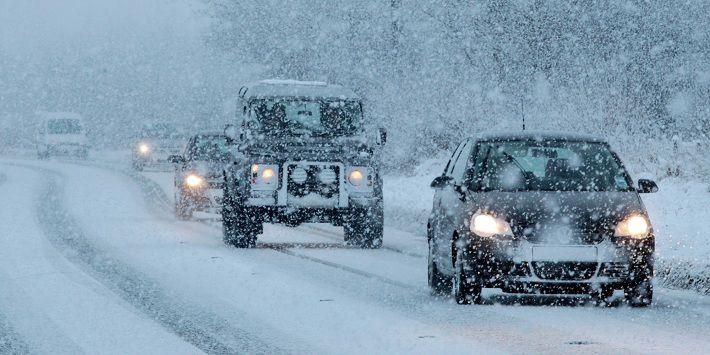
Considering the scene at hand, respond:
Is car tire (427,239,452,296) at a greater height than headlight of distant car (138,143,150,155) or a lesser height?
lesser

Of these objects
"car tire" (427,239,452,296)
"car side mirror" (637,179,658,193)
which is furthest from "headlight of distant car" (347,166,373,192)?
"car side mirror" (637,179,658,193)

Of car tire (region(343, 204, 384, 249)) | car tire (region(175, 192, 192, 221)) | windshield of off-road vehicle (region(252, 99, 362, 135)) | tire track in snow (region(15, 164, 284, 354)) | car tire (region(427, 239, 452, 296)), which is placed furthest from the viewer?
car tire (region(175, 192, 192, 221))

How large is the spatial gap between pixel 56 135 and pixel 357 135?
43389mm

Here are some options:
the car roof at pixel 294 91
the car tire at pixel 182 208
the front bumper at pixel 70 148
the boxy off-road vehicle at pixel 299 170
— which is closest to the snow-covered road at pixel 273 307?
the boxy off-road vehicle at pixel 299 170

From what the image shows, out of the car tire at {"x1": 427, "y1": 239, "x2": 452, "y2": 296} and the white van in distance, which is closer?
the car tire at {"x1": 427, "y1": 239, "x2": 452, "y2": 296}

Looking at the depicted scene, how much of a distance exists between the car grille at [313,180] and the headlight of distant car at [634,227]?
23.6 ft

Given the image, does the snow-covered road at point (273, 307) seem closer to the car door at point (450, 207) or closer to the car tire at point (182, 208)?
the car door at point (450, 207)

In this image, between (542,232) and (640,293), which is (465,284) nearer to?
(542,232)

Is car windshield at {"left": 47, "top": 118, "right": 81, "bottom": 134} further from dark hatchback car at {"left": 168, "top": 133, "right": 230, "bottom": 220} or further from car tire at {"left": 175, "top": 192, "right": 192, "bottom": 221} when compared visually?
dark hatchback car at {"left": 168, "top": 133, "right": 230, "bottom": 220}

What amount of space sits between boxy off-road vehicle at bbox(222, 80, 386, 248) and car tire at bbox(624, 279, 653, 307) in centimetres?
708

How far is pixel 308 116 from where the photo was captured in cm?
1955

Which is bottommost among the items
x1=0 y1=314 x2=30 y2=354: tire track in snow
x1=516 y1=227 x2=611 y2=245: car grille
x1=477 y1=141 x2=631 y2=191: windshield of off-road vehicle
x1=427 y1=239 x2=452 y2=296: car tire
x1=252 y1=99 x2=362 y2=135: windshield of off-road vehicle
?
x1=0 y1=314 x2=30 y2=354: tire track in snow

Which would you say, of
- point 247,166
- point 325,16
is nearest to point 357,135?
point 247,166

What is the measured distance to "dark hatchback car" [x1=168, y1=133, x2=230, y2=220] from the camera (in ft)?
76.1
